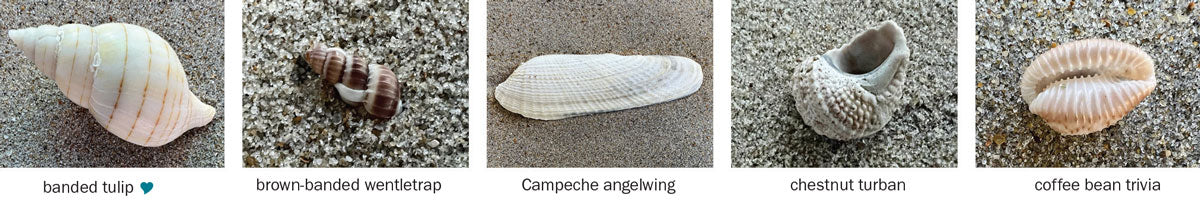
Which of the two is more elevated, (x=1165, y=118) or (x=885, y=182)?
(x=1165, y=118)

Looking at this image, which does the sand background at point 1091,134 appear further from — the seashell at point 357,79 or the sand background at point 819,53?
the seashell at point 357,79

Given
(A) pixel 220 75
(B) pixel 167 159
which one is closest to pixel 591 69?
(A) pixel 220 75

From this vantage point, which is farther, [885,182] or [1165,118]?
[1165,118]

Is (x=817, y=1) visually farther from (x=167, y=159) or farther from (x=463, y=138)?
(x=167, y=159)

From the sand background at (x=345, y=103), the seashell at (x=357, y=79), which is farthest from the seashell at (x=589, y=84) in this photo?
the seashell at (x=357, y=79)

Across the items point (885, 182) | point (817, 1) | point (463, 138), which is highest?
point (817, 1)

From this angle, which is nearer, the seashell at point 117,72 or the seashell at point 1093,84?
the seashell at point 117,72

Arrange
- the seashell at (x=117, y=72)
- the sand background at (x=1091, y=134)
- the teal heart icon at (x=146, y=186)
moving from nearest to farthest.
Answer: the seashell at (x=117, y=72)
the teal heart icon at (x=146, y=186)
the sand background at (x=1091, y=134)

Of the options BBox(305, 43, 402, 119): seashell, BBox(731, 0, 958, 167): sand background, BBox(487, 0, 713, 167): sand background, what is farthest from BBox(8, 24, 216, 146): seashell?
BBox(731, 0, 958, 167): sand background
